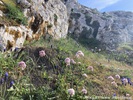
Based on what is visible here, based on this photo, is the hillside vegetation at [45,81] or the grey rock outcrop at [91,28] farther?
the grey rock outcrop at [91,28]

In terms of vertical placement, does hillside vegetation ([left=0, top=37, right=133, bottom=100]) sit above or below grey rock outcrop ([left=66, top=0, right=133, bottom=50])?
below

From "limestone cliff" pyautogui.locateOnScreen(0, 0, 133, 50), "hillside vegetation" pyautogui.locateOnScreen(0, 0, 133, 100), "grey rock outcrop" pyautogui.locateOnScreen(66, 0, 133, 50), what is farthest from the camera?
"grey rock outcrop" pyautogui.locateOnScreen(66, 0, 133, 50)

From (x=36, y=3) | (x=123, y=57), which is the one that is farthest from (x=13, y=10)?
(x=123, y=57)

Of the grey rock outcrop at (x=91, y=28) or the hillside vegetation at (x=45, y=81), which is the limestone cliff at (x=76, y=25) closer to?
the grey rock outcrop at (x=91, y=28)

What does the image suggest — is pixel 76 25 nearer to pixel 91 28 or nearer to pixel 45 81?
pixel 91 28

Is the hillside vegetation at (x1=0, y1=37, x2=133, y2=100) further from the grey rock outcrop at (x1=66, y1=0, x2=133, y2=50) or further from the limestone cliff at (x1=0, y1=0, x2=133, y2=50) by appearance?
the grey rock outcrop at (x1=66, y1=0, x2=133, y2=50)

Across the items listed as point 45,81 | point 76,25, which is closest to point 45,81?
point 45,81

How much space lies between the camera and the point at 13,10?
15672 millimetres

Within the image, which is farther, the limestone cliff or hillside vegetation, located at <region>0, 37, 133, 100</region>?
the limestone cliff

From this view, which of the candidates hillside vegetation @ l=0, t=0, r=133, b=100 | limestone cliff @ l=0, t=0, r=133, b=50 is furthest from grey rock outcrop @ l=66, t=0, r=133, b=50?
hillside vegetation @ l=0, t=0, r=133, b=100

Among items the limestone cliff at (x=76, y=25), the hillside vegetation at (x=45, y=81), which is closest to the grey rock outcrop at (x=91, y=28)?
the limestone cliff at (x=76, y=25)

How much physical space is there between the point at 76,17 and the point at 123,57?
43.4 feet

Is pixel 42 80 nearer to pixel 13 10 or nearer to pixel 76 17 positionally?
pixel 13 10

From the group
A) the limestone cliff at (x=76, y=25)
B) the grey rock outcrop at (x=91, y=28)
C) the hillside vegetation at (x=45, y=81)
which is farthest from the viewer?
the grey rock outcrop at (x=91, y=28)
